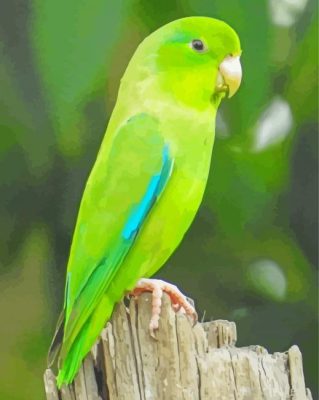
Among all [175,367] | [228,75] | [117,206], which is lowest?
[175,367]

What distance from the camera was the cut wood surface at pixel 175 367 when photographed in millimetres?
803

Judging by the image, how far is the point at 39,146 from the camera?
3.76ft

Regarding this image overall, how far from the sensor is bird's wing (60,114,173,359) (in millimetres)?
896

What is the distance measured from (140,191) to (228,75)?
20 cm

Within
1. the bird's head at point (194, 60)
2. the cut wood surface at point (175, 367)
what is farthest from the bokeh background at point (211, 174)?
the cut wood surface at point (175, 367)

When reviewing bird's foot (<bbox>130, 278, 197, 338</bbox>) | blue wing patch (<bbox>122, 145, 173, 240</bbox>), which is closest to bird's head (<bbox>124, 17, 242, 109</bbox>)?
blue wing patch (<bbox>122, 145, 173, 240</bbox>)

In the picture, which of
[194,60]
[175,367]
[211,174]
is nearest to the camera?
[175,367]

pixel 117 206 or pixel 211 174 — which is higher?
pixel 211 174

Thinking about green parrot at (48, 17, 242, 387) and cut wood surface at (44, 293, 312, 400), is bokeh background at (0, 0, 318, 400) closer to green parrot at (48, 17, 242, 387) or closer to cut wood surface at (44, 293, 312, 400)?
green parrot at (48, 17, 242, 387)

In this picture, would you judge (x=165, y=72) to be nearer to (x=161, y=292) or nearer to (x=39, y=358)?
(x=161, y=292)

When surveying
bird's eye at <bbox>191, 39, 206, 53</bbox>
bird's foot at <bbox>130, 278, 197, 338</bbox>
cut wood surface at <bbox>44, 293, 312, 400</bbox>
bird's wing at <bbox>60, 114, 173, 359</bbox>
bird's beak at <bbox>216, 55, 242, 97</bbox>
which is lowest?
cut wood surface at <bbox>44, 293, 312, 400</bbox>

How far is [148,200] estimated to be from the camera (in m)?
0.90

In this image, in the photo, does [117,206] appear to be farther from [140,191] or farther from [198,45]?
[198,45]

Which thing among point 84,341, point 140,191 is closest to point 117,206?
point 140,191
